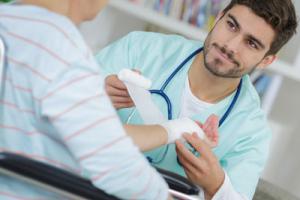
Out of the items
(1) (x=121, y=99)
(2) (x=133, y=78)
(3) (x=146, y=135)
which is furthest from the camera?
(1) (x=121, y=99)

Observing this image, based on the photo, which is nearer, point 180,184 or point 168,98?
point 180,184

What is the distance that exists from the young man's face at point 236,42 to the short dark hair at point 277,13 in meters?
0.01

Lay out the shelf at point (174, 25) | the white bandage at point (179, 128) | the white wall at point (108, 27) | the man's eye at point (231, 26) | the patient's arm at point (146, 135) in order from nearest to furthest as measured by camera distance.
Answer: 1. the patient's arm at point (146, 135)
2. the white bandage at point (179, 128)
3. the man's eye at point (231, 26)
4. the shelf at point (174, 25)
5. the white wall at point (108, 27)

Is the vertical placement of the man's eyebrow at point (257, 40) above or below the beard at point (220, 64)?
above

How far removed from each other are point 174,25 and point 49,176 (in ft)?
5.02

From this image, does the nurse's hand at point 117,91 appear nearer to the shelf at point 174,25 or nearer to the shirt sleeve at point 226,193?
the shirt sleeve at point 226,193

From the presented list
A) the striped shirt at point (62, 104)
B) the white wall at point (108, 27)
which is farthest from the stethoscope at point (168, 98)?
→ the white wall at point (108, 27)

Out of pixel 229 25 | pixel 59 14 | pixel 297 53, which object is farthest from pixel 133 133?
pixel 297 53

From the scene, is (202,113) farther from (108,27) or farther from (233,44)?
(108,27)

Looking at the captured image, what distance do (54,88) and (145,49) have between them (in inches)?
31.5

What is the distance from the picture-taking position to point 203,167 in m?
1.21

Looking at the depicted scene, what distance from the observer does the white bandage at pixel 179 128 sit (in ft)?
3.59

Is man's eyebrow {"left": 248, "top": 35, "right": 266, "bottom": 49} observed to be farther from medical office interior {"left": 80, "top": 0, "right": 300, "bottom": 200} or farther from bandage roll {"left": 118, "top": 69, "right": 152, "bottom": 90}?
medical office interior {"left": 80, "top": 0, "right": 300, "bottom": 200}

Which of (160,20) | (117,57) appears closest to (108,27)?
(160,20)
